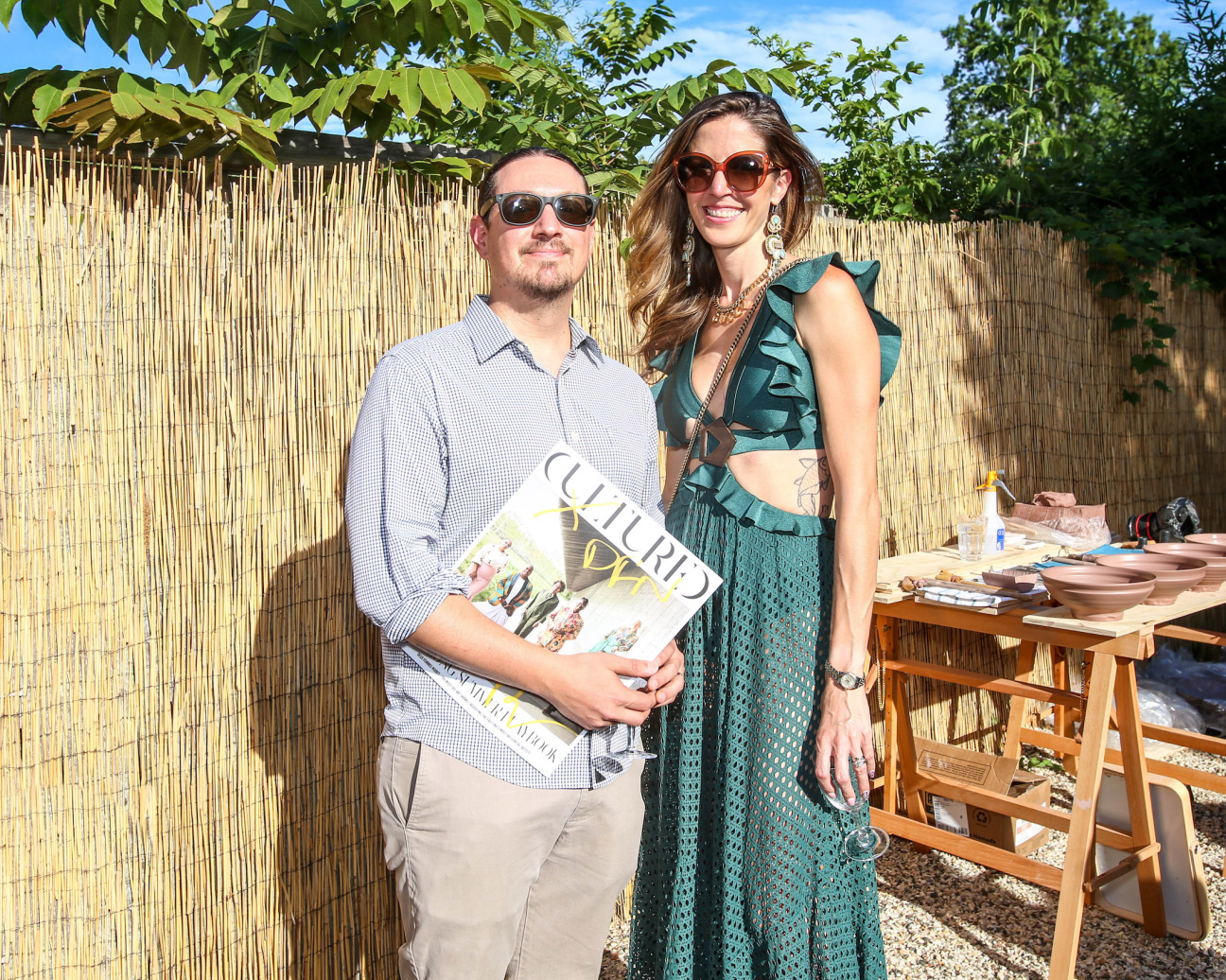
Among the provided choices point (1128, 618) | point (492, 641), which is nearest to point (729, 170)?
Answer: point (492, 641)

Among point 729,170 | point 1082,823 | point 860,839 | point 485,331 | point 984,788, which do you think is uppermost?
point 729,170

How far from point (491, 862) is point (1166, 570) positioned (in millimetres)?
2395

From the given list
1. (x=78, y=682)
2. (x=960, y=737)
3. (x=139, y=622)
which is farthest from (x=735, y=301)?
(x=960, y=737)

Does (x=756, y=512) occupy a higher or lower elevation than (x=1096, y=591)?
higher

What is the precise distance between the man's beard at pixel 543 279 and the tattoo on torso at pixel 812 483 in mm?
640

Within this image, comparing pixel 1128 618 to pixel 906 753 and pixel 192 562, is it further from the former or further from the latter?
pixel 192 562

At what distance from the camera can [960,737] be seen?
4.54 m

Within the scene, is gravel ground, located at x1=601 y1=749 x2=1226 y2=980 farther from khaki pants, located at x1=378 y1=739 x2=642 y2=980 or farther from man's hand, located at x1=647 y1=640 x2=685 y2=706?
man's hand, located at x1=647 y1=640 x2=685 y2=706

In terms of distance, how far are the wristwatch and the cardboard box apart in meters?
1.80

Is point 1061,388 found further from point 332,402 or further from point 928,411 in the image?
point 332,402

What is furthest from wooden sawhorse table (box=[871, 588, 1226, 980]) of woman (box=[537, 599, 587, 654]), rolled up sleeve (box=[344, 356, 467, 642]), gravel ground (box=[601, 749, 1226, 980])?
rolled up sleeve (box=[344, 356, 467, 642])

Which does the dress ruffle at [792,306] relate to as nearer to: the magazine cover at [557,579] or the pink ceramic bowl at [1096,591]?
the magazine cover at [557,579]

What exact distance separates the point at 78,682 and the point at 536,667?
47.6 inches

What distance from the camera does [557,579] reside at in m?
1.65
